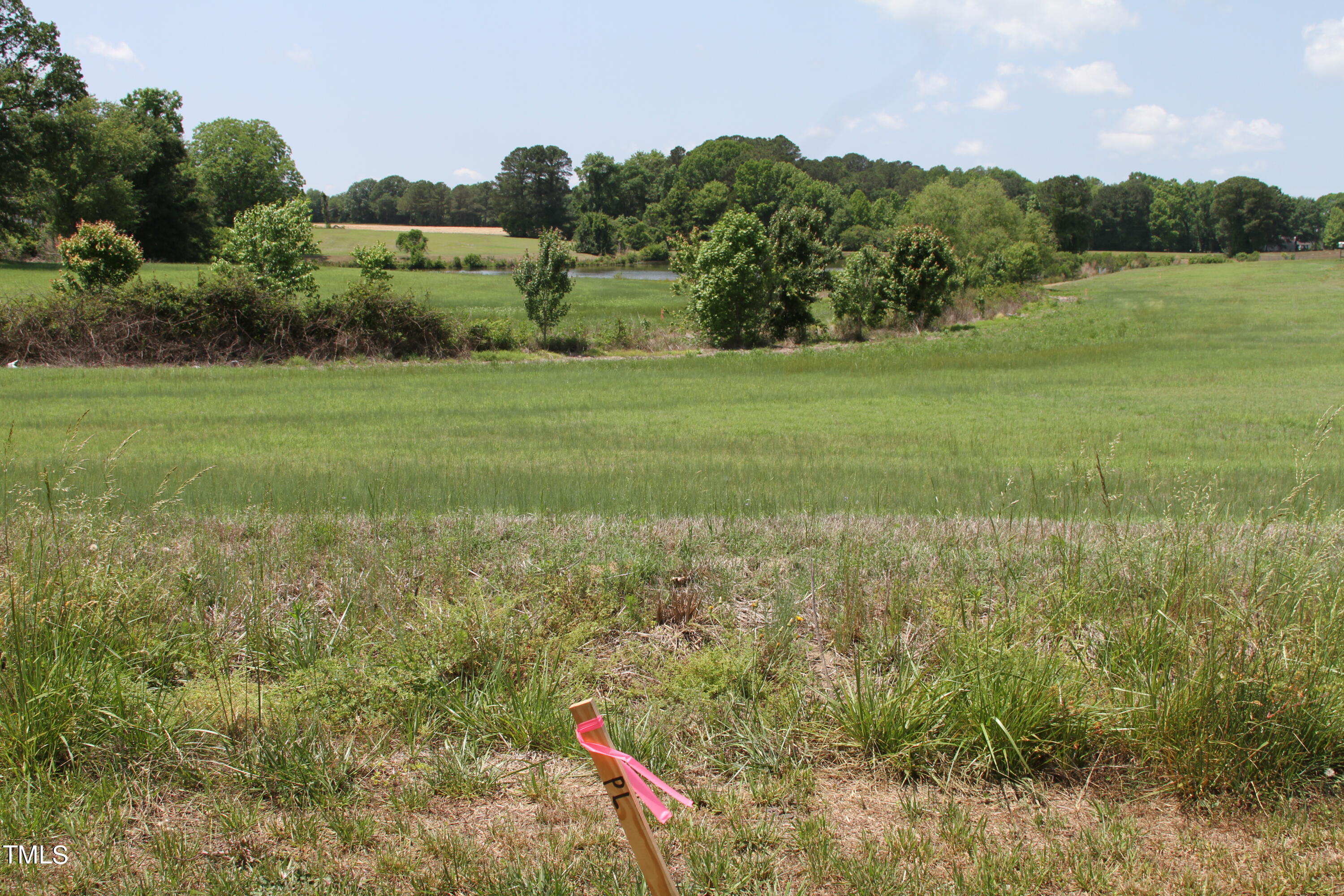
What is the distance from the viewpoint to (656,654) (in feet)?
16.6

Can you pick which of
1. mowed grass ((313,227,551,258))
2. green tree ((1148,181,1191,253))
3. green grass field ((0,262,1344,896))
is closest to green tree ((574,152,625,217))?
mowed grass ((313,227,551,258))

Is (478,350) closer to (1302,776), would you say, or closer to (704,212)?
(1302,776)

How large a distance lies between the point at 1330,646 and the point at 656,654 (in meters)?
3.55

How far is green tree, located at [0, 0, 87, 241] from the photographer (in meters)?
54.5

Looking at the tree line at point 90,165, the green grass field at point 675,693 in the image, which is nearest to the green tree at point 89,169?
the tree line at point 90,165

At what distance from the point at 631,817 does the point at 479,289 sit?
207 ft

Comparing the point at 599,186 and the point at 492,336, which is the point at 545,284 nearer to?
the point at 492,336

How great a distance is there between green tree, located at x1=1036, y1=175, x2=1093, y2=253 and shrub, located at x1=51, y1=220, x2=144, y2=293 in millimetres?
108695

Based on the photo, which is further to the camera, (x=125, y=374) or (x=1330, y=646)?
(x=125, y=374)

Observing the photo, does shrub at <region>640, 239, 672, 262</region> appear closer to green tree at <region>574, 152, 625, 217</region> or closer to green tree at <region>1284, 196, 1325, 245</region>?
green tree at <region>574, 152, 625, 217</region>

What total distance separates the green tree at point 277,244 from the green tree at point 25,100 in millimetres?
29613

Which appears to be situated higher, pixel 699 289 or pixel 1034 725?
pixel 699 289

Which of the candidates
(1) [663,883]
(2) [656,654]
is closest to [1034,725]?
(2) [656,654]

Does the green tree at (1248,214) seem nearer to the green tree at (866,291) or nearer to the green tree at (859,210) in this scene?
the green tree at (859,210)
